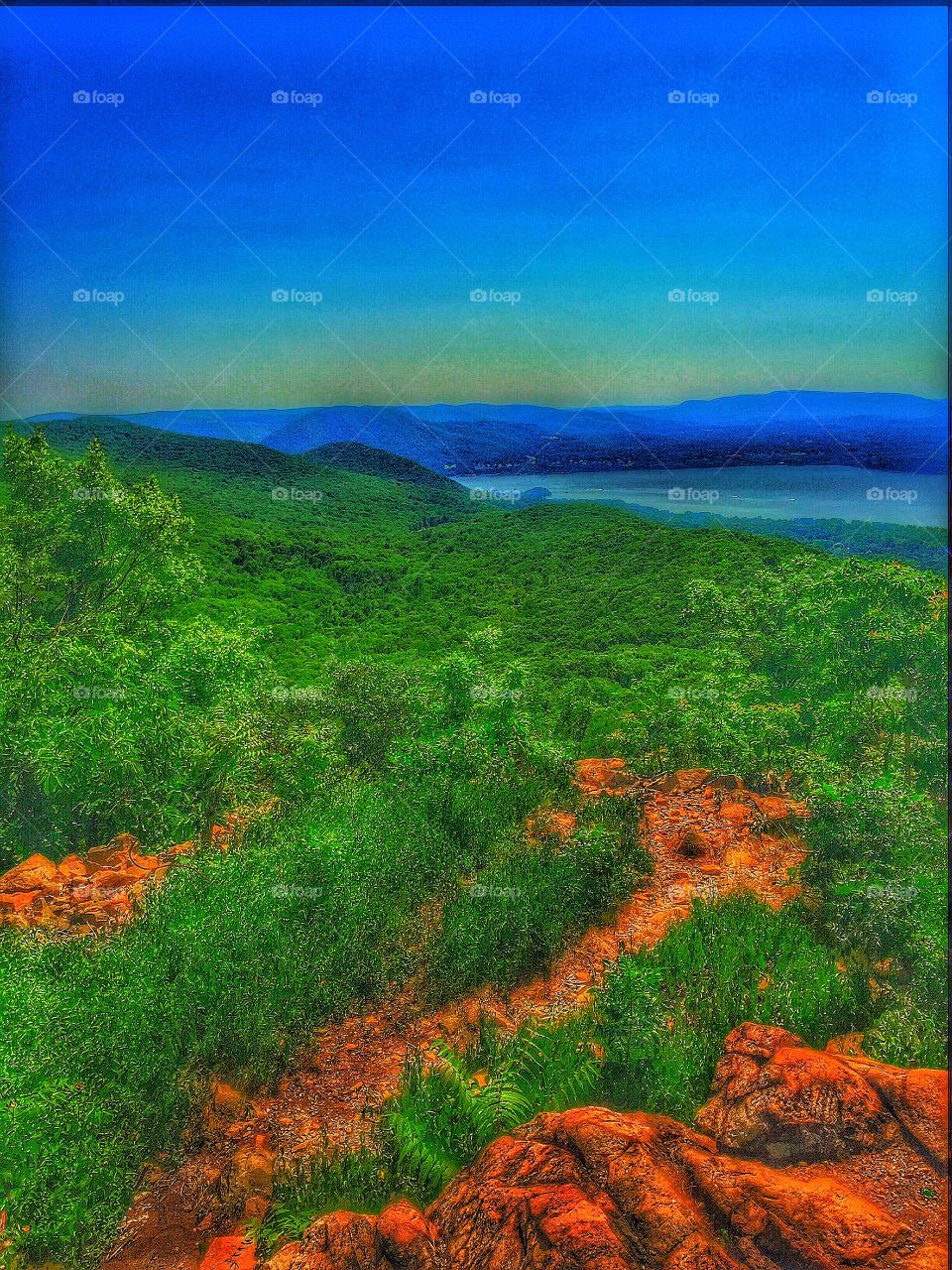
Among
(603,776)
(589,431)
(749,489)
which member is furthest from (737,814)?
(589,431)

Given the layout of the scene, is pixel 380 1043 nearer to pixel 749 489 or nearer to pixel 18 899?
pixel 18 899

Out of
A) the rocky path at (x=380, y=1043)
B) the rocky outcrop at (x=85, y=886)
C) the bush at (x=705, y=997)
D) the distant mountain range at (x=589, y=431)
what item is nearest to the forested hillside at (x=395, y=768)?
the bush at (x=705, y=997)

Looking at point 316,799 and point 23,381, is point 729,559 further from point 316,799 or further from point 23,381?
point 23,381

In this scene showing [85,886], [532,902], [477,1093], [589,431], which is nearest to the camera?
[477,1093]

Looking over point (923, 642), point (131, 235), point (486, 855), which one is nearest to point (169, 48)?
point (131, 235)

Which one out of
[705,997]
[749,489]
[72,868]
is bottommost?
[705,997]

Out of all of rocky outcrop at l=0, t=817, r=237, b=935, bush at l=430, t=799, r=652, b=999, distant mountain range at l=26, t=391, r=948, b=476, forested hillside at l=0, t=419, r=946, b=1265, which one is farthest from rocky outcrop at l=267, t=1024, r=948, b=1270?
distant mountain range at l=26, t=391, r=948, b=476
